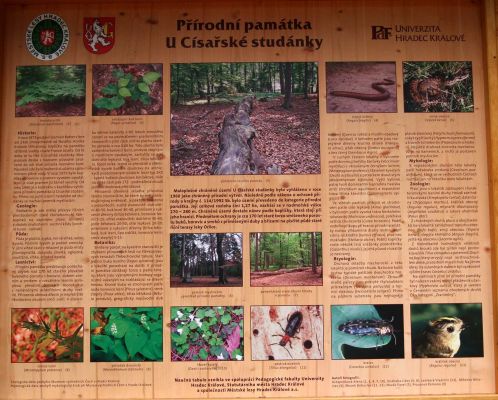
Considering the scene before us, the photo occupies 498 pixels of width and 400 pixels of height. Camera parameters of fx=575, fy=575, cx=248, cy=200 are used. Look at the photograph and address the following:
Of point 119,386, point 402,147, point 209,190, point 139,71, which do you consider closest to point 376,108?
point 402,147

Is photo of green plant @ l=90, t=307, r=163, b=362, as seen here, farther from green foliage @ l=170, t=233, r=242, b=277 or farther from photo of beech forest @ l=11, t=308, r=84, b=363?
green foliage @ l=170, t=233, r=242, b=277

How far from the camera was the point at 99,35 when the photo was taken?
4.12 meters

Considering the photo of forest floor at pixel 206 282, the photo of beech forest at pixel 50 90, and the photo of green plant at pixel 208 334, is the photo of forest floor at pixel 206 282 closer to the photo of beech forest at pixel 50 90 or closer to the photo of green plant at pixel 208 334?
the photo of green plant at pixel 208 334

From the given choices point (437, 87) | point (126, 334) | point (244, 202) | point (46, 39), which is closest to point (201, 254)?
point (244, 202)

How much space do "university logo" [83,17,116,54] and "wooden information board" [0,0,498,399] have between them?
0.6 inches

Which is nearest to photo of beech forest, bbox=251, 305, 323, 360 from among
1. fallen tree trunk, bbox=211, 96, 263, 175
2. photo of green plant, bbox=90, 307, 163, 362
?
photo of green plant, bbox=90, 307, 163, 362

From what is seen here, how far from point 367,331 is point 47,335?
2.19 m

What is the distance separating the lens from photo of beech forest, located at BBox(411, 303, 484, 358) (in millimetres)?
3951

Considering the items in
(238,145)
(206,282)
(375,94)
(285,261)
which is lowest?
(206,282)

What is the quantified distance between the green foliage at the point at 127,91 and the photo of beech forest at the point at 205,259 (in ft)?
3.32

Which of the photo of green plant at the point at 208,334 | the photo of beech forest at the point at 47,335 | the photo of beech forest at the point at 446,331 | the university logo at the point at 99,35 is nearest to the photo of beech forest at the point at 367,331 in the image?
the photo of beech forest at the point at 446,331

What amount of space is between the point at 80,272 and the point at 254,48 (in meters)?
1.99

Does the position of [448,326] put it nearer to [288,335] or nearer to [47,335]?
[288,335]

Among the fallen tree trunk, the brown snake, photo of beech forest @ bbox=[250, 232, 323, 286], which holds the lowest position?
photo of beech forest @ bbox=[250, 232, 323, 286]
